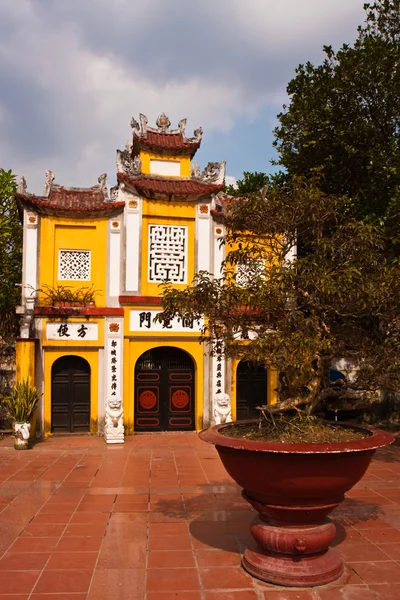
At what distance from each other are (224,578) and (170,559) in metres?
0.68

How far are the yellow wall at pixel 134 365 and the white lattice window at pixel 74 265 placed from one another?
78.8 inches

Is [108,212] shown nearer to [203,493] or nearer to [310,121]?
[310,121]

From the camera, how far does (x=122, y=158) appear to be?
1352 centimetres

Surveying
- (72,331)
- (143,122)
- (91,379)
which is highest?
(143,122)

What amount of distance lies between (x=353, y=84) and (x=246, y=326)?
9965mm

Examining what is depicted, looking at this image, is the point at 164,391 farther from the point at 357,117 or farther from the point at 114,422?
the point at 357,117

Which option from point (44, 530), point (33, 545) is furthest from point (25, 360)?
point (33, 545)

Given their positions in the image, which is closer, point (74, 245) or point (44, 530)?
point (44, 530)

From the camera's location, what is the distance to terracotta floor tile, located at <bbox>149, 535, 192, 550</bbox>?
5668mm

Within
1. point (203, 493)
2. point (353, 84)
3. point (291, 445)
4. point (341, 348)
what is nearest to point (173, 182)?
point (353, 84)

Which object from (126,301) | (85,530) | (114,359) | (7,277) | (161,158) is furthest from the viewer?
(7,277)

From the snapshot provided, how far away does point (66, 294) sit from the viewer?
1303 cm

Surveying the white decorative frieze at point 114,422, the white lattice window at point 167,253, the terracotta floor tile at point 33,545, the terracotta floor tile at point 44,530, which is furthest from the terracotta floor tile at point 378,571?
the white lattice window at point 167,253

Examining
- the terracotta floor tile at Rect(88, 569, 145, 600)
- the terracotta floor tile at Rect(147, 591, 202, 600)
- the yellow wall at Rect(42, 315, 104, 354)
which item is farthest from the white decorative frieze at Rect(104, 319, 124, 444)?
the terracotta floor tile at Rect(147, 591, 202, 600)
